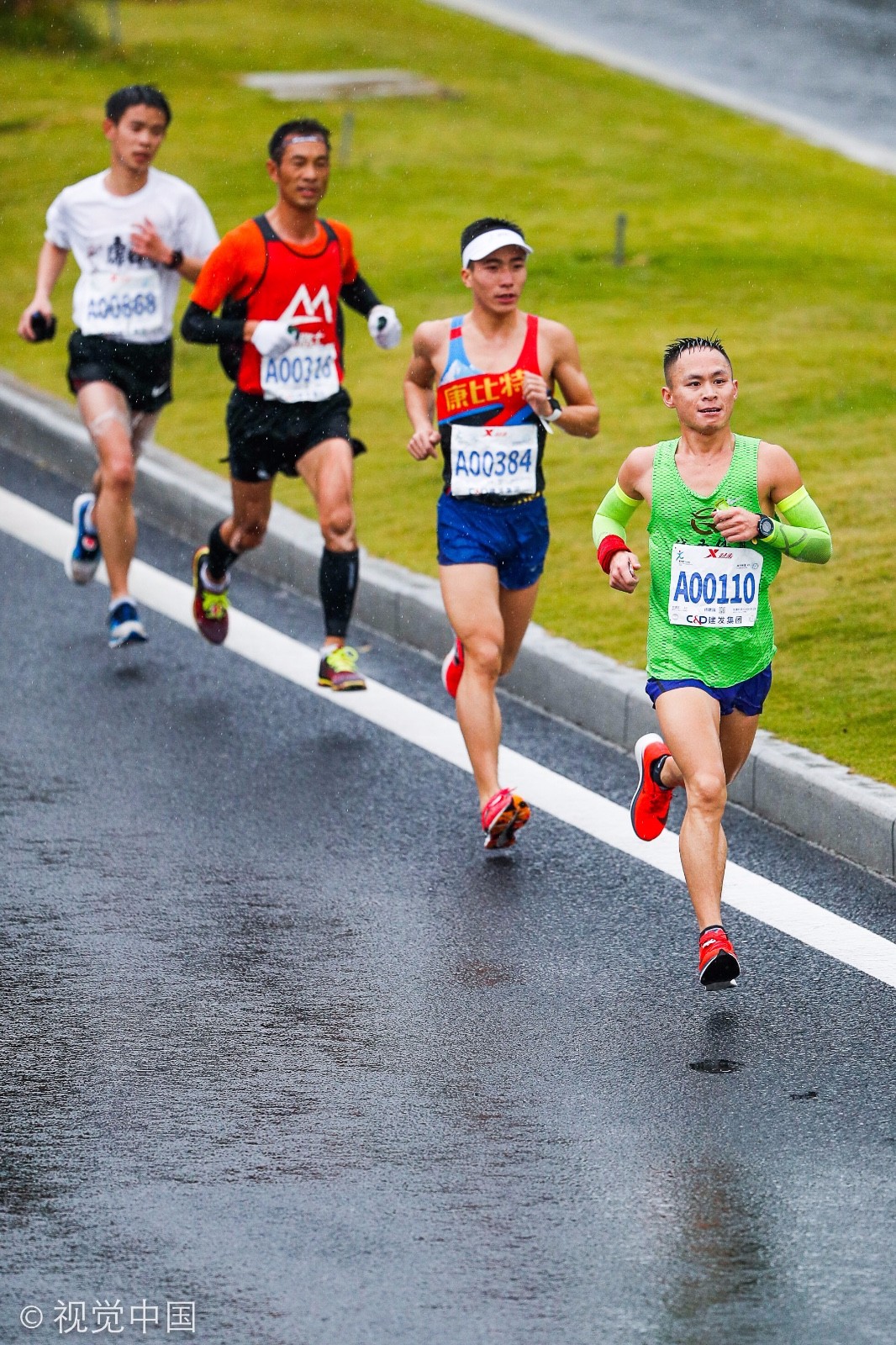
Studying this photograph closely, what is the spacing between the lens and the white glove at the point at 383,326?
8828mm

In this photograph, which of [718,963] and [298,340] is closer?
[718,963]

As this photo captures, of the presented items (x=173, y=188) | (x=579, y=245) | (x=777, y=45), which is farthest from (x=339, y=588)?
(x=777, y=45)

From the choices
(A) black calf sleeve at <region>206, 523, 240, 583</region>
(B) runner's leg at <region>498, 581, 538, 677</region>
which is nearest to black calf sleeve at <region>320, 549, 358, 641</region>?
(A) black calf sleeve at <region>206, 523, 240, 583</region>

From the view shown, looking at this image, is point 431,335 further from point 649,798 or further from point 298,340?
point 649,798

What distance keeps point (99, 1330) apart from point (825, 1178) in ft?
5.13

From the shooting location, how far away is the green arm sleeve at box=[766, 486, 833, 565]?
238 inches

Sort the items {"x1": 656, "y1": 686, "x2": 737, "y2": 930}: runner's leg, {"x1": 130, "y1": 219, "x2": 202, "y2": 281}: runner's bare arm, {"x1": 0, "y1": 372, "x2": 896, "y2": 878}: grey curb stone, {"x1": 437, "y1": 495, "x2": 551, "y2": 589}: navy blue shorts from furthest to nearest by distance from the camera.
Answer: {"x1": 130, "y1": 219, "x2": 202, "y2": 281}: runner's bare arm → {"x1": 437, "y1": 495, "x2": 551, "y2": 589}: navy blue shorts → {"x1": 0, "y1": 372, "x2": 896, "y2": 878}: grey curb stone → {"x1": 656, "y1": 686, "x2": 737, "y2": 930}: runner's leg

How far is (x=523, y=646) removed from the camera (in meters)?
8.90

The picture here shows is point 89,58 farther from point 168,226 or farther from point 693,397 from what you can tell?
point 693,397

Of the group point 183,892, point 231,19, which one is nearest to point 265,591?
point 183,892

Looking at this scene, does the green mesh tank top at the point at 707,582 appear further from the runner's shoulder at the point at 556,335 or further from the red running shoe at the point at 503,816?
the runner's shoulder at the point at 556,335

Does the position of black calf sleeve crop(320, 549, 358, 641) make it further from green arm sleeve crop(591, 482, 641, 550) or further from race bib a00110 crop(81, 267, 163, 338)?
green arm sleeve crop(591, 482, 641, 550)

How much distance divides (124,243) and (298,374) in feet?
3.67

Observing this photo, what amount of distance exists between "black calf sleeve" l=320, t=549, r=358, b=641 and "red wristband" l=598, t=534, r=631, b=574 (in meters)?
2.44
